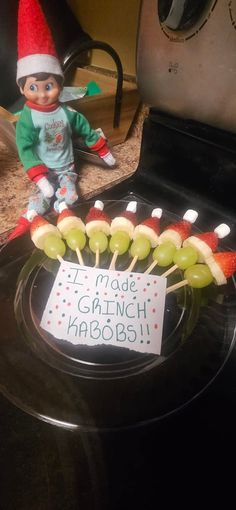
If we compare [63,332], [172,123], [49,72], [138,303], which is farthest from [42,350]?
[49,72]

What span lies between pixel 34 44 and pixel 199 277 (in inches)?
20.7

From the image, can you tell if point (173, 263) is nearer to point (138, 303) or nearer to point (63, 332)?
point (138, 303)

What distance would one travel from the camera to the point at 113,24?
906mm

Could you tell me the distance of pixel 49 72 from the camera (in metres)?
0.62

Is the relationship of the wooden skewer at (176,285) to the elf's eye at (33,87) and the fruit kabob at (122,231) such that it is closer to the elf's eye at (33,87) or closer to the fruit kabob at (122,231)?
the fruit kabob at (122,231)

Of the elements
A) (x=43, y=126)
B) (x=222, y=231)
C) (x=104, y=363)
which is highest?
(x=43, y=126)

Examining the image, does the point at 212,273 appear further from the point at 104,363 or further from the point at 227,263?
the point at 104,363

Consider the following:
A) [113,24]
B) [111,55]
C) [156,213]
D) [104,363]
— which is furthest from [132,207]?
[113,24]

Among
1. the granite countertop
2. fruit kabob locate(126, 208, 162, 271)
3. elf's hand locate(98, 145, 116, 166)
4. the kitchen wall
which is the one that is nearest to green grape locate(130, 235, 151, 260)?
fruit kabob locate(126, 208, 162, 271)

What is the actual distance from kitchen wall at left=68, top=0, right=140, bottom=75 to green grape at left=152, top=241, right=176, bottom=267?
66 cm

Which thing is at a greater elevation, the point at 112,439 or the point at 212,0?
the point at 212,0

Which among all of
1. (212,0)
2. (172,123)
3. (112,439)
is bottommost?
(112,439)

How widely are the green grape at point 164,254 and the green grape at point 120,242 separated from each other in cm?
5

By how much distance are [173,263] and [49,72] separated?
437 millimetres
